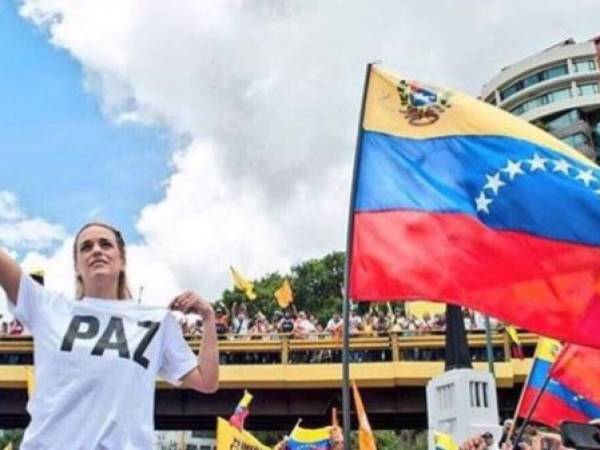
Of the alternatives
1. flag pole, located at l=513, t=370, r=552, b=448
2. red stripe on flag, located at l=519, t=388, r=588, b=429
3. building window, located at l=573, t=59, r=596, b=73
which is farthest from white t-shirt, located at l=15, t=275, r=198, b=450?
building window, located at l=573, t=59, r=596, b=73

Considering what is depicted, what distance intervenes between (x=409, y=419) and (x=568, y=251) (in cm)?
1898

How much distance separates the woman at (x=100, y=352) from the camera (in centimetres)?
270

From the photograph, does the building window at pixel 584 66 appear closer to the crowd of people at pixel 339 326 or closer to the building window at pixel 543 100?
the building window at pixel 543 100

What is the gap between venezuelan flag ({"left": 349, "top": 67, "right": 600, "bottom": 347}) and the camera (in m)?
6.03

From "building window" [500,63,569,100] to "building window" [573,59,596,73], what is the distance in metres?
0.90

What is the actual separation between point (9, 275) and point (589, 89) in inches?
3219

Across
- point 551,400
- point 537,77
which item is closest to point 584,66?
point 537,77

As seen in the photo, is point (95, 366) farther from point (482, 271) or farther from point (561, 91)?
point (561, 91)

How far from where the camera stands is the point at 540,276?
6172mm

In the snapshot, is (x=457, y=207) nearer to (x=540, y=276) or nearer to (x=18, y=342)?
(x=540, y=276)

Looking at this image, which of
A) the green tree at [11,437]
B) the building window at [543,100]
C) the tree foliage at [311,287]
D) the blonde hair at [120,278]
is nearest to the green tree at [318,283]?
the tree foliage at [311,287]

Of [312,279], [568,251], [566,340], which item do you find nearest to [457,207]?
[568,251]

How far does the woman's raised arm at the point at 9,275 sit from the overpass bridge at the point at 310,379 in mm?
17854

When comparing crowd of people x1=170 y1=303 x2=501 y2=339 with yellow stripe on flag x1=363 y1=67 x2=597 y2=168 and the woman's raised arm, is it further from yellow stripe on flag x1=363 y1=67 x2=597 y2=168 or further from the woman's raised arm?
the woman's raised arm
